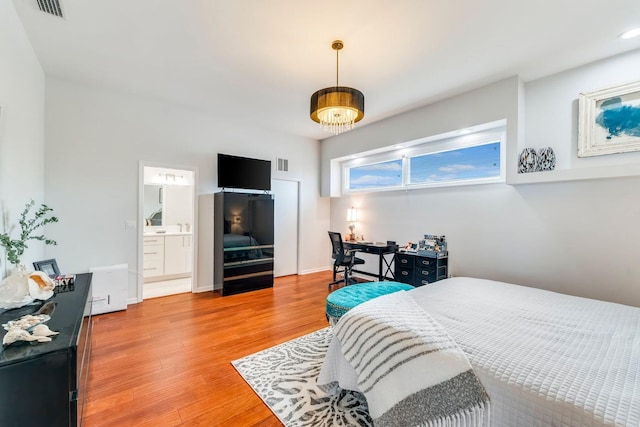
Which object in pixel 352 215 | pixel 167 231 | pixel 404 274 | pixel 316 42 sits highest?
pixel 316 42

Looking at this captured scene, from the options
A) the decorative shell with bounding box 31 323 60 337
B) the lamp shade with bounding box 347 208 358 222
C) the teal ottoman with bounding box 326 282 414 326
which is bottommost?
the teal ottoman with bounding box 326 282 414 326

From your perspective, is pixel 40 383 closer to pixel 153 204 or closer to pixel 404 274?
pixel 404 274

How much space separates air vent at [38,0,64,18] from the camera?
2125 millimetres

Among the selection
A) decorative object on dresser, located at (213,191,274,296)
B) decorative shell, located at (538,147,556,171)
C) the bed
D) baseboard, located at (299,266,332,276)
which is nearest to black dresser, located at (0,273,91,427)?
the bed

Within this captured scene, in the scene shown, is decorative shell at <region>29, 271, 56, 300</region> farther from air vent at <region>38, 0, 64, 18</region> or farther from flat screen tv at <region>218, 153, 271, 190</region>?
flat screen tv at <region>218, 153, 271, 190</region>

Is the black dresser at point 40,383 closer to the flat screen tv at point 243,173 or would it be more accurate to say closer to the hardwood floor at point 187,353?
the hardwood floor at point 187,353

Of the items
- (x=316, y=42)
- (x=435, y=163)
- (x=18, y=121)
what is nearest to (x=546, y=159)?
(x=435, y=163)

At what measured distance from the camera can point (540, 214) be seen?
319 centimetres

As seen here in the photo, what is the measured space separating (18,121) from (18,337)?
2.18 m

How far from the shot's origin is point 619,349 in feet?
4.57

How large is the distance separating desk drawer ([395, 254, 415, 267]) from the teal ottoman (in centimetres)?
99

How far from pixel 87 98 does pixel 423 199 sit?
16.9 feet

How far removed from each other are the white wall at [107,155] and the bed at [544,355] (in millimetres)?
3654

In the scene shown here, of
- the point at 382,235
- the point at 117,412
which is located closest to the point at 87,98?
the point at 117,412
